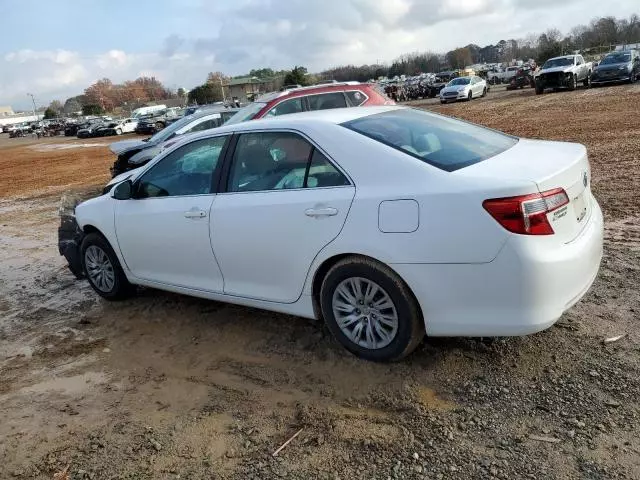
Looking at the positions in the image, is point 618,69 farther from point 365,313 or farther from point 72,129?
point 72,129

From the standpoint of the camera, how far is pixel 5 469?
318cm

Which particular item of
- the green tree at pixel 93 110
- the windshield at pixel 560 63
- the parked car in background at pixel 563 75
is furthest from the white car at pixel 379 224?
the green tree at pixel 93 110

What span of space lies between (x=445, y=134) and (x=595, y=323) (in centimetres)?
170

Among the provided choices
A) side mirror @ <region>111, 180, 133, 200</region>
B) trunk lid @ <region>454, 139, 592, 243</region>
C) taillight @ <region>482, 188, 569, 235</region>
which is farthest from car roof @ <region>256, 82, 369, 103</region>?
taillight @ <region>482, 188, 569, 235</region>

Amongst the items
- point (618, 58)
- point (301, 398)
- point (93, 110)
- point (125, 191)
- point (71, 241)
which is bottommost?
point (301, 398)

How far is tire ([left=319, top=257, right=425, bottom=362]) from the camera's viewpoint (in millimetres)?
3438

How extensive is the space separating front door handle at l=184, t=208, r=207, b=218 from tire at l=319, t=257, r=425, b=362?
3.87 ft

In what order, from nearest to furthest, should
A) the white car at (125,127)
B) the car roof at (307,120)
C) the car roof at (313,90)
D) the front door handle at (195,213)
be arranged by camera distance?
the car roof at (307,120) → the front door handle at (195,213) → the car roof at (313,90) → the white car at (125,127)

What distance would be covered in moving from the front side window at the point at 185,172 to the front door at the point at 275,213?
26 centimetres

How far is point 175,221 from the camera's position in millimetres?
4543

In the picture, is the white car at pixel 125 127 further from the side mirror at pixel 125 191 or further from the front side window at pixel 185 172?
the front side window at pixel 185 172

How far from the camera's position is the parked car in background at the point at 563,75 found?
98.1 feet

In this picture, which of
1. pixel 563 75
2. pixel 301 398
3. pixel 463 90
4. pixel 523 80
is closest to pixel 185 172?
pixel 301 398

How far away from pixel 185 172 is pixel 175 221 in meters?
0.44
